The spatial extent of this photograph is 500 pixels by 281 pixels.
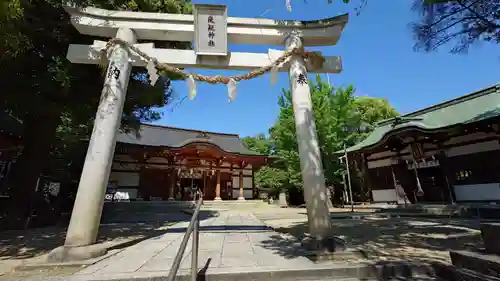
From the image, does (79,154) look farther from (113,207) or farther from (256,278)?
(256,278)

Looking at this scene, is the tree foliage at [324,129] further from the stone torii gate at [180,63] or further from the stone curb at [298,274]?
the stone curb at [298,274]

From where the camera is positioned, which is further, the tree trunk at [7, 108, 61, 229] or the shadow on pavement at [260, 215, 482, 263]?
the tree trunk at [7, 108, 61, 229]

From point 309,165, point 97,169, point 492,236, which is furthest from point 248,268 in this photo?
point 97,169

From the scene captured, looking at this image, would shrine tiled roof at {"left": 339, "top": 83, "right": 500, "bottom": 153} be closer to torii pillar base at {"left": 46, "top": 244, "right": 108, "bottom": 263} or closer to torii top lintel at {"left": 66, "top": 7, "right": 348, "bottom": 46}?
torii top lintel at {"left": 66, "top": 7, "right": 348, "bottom": 46}

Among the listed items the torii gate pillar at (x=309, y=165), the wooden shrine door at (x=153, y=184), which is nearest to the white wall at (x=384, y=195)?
the torii gate pillar at (x=309, y=165)

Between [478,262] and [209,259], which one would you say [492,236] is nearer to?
[478,262]

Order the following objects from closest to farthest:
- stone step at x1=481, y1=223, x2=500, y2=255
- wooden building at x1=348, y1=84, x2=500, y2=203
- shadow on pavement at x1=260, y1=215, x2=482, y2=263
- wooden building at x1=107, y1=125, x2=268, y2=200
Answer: stone step at x1=481, y1=223, x2=500, y2=255
shadow on pavement at x1=260, y1=215, x2=482, y2=263
wooden building at x1=348, y1=84, x2=500, y2=203
wooden building at x1=107, y1=125, x2=268, y2=200

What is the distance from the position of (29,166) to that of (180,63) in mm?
5334

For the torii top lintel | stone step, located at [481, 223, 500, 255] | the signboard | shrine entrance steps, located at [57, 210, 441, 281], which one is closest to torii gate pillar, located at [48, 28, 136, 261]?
the torii top lintel

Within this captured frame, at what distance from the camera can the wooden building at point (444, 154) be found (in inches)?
376

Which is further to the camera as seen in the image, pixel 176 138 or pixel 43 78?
pixel 176 138

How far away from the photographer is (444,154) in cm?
1120

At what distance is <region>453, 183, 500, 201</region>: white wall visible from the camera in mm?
9309

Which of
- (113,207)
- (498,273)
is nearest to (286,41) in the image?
(498,273)
